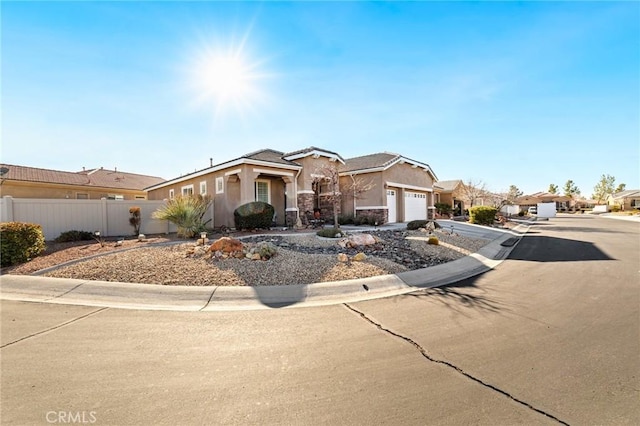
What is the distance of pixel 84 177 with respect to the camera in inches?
943

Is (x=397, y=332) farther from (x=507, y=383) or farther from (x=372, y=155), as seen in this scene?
(x=372, y=155)

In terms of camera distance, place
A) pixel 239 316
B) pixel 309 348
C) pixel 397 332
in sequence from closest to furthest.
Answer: pixel 309 348 → pixel 397 332 → pixel 239 316

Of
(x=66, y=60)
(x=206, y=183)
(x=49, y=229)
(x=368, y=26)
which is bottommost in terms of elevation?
(x=49, y=229)

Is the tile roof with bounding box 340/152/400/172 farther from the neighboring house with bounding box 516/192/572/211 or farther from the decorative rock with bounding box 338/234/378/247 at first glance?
the neighboring house with bounding box 516/192/572/211

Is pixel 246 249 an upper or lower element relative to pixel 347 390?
→ upper

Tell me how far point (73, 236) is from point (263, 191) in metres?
9.09

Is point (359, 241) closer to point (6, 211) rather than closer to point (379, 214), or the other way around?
point (379, 214)

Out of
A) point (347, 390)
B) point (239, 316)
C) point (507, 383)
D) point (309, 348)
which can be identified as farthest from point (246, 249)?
point (507, 383)

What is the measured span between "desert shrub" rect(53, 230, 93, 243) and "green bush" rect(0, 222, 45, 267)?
304cm

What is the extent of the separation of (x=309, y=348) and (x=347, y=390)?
3.23 feet

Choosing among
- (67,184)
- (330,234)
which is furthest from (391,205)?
(67,184)

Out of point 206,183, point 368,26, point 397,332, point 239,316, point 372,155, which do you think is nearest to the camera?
point 397,332

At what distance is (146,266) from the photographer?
7316 mm

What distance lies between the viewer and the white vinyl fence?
34.7ft
